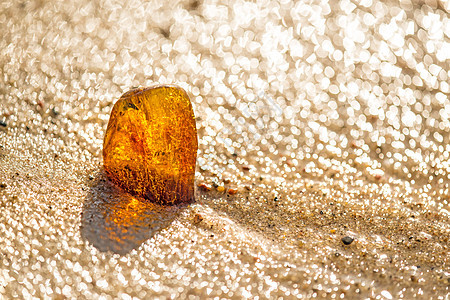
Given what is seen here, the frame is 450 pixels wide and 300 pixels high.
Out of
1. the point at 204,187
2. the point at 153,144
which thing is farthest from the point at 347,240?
the point at 153,144

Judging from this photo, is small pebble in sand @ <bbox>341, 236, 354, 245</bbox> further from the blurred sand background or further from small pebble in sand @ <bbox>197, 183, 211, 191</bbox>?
small pebble in sand @ <bbox>197, 183, 211, 191</bbox>

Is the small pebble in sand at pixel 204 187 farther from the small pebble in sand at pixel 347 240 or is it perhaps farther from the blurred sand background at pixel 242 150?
the small pebble in sand at pixel 347 240

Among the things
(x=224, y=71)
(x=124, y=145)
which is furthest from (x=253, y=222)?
(x=224, y=71)

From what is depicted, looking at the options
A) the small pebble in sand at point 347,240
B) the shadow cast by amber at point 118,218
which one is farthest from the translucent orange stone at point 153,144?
the small pebble in sand at point 347,240

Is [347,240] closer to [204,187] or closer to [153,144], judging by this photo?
[204,187]

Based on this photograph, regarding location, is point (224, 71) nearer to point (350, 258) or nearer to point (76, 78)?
point (76, 78)

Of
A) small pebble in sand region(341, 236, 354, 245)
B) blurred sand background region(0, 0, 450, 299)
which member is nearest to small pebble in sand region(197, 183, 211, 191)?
blurred sand background region(0, 0, 450, 299)
